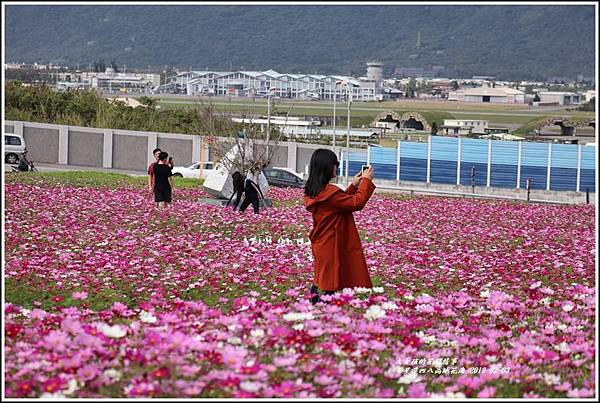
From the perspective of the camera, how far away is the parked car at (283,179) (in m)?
40.2

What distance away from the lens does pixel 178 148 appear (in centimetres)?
5356

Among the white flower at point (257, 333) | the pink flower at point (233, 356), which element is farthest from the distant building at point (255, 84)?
the pink flower at point (233, 356)

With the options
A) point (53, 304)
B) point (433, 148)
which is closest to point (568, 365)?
point (53, 304)

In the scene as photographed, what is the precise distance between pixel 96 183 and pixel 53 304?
Answer: 1935 cm

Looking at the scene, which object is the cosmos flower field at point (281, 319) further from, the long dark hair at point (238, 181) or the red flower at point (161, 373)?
the long dark hair at point (238, 181)

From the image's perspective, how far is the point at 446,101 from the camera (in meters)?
195

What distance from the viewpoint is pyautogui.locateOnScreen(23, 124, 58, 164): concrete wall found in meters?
53.3

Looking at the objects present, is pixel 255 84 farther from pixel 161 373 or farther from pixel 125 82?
pixel 161 373

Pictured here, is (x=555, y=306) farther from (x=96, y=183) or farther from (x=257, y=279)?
(x=96, y=183)

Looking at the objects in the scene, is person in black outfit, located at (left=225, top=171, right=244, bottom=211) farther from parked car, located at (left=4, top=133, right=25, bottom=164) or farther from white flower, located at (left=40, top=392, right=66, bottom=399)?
parked car, located at (left=4, top=133, right=25, bottom=164)

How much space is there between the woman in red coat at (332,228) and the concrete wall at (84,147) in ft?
153

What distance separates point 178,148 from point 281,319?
47.6 meters

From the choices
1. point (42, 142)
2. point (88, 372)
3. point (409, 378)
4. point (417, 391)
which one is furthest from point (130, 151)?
point (417, 391)

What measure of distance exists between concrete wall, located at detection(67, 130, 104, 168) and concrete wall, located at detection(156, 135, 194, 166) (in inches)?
127
